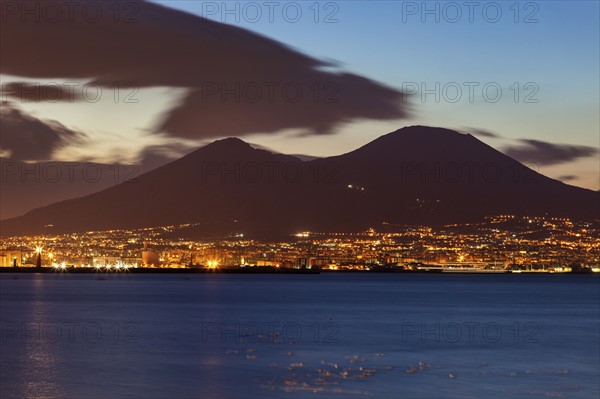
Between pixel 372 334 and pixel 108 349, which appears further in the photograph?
pixel 372 334

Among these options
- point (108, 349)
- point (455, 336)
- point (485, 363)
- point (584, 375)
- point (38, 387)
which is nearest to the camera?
point (38, 387)

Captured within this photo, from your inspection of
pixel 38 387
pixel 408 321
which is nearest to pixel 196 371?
pixel 38 387

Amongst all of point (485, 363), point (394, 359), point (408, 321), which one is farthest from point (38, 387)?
point (408, 321)

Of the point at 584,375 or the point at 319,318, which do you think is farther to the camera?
the point at 319,318

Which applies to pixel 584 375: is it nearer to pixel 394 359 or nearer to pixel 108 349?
pixel 394 359

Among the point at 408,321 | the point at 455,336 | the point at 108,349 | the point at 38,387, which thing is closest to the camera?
the point at 38,387

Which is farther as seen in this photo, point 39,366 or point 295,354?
point 295,354

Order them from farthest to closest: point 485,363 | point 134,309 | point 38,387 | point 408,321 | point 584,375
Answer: point 134,309, point 408,321, point 485,363, point 584,375, point 38,387

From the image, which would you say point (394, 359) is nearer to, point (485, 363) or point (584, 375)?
point (485, 363)

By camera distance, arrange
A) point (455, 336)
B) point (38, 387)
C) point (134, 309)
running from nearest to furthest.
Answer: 1. point (38, 387)
2. point (455, 336)
3. point (134, 309)
